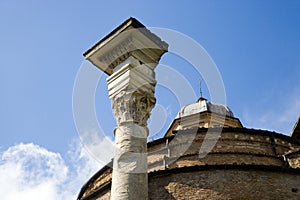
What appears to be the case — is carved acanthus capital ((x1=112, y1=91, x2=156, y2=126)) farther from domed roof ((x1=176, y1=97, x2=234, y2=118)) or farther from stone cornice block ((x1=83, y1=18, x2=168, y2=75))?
domed roof ((x1=176, y1=97, x2=234, y2=118))

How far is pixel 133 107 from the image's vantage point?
4.74 meters

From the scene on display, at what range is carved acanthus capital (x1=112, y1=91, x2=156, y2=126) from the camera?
4730 millimetres

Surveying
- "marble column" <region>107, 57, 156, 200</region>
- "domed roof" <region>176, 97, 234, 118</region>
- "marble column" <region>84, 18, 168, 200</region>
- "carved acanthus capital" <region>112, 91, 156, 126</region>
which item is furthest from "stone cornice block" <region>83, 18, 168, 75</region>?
"domed roof" <region>176, 97, 234, 118</region>

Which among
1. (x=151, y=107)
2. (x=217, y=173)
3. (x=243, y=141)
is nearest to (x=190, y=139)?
(x=243, y=141)

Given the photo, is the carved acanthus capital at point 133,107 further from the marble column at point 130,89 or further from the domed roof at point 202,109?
the domed roof at point 202,109

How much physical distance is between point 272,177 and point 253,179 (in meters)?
0.48

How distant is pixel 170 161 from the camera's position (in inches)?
→ 525

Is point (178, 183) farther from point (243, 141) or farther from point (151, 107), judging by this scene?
point (151, 107)

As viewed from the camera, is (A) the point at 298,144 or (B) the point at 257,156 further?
(A) the point at 298,144

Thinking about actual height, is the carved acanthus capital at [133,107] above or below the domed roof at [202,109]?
below

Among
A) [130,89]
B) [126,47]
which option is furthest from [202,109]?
[130,89]

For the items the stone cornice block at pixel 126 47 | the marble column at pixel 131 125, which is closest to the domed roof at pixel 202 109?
the stone cornice block at pixel 126 47

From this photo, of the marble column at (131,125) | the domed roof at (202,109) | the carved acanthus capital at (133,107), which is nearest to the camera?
the marble column at (131,125)

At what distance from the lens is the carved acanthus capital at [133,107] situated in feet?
15.5
